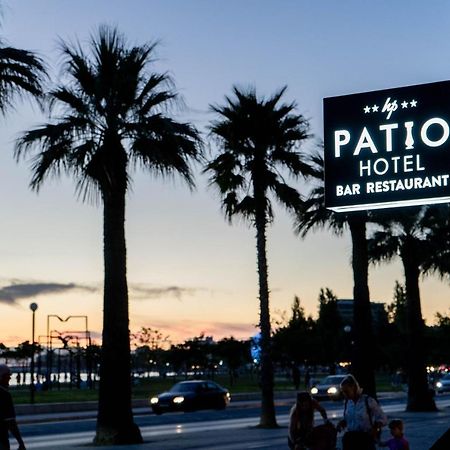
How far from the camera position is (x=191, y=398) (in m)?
47.5

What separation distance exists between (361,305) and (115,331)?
41.5 feet

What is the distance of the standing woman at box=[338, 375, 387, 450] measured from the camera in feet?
43.7

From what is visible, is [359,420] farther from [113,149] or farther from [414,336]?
[414,336]

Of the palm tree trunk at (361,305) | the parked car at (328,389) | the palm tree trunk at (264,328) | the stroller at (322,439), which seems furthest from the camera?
the parked car at (328,389)

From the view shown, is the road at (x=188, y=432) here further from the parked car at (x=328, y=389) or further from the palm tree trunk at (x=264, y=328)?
the parked car at (x=328, y=389)

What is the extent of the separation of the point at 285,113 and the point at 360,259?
638 centimetres

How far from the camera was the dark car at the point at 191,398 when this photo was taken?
151 feet

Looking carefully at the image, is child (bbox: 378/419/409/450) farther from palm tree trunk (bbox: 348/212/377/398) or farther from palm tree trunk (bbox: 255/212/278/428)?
palm tree trunk (bbox: 348/212/377/398)

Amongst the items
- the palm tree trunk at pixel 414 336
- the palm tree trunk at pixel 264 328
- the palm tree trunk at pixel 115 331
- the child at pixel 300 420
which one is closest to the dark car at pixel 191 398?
the palm tree trunk at pixel 414 336

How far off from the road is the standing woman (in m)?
10.7

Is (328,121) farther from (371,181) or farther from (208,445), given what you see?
(208,445)

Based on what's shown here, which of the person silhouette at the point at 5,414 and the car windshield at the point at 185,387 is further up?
the car windshield at the point at 185,387

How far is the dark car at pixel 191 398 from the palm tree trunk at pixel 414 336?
9531 mm

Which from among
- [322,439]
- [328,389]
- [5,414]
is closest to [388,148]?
[322,439]
